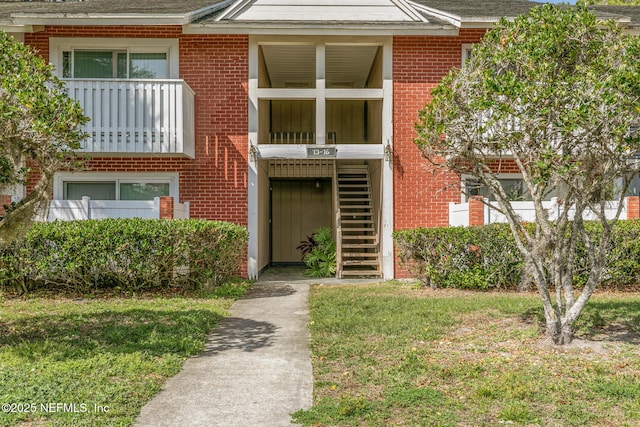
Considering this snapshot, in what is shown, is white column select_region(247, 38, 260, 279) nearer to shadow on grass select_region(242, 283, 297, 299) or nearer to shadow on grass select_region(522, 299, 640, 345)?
shadow on grass select_region(242, 283, 297, 299)

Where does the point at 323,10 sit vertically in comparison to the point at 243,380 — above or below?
above

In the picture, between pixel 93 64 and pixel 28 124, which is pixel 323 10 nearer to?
pixel 93 64

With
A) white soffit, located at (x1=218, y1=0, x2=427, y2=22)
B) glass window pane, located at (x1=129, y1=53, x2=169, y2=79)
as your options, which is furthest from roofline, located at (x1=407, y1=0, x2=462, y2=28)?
glass window pane, located at (x1=129, y1=53, x2=169, y2=79)

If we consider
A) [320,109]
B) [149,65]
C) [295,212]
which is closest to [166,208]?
[149,65]

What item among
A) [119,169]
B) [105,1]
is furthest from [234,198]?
[105,1]

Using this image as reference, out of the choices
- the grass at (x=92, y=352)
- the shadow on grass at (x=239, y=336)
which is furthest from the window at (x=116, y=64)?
the shadow on grass at (x=239, y=336)

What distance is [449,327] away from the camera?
734cm

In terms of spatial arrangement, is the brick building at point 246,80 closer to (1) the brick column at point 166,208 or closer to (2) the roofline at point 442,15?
(2) the roofline at point 442,15

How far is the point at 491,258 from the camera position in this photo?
35.5 feet

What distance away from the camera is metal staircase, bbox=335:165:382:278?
13305 mm

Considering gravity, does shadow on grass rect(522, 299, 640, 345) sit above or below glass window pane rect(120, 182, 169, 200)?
below

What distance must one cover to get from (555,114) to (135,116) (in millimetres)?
9116

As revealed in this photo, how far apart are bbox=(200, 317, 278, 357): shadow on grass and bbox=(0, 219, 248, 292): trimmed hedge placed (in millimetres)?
2255

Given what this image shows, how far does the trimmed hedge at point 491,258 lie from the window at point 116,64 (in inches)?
298
